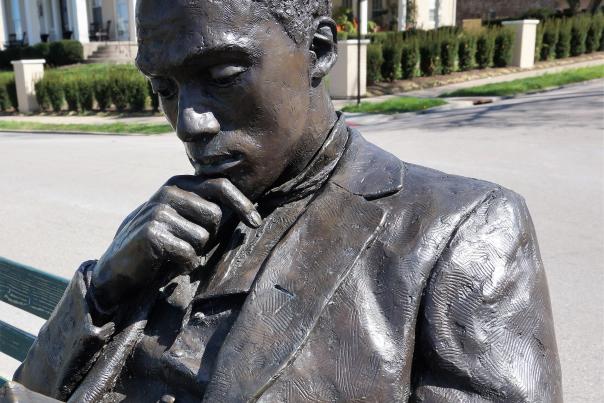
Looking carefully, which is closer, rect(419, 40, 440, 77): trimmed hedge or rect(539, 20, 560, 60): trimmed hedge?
rect(419, 40, 440, 77): trimmed hedge

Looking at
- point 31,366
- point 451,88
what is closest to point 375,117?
point 451,88

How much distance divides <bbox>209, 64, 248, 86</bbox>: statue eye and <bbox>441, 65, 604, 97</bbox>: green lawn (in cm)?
1596

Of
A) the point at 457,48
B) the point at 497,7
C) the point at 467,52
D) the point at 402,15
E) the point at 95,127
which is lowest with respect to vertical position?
the point at 95,127

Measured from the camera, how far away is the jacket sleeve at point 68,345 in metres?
1.79

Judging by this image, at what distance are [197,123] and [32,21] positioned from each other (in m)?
37.8

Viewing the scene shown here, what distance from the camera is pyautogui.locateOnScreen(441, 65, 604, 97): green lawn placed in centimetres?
1694

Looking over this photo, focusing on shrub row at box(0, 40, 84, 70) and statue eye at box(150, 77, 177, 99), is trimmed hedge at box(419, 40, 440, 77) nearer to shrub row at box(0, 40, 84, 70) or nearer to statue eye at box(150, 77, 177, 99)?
shrub row at box(0, 40, 84, 70)

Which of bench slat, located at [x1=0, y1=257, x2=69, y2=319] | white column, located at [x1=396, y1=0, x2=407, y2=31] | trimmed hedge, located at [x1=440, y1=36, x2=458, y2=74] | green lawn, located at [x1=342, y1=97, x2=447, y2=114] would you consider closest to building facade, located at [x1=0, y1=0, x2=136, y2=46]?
white column, located at [x1=396, y1=0, x2=407, y2=31]

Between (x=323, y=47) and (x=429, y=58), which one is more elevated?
(x=323, y=47)

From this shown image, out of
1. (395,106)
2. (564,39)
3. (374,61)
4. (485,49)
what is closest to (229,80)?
(395,106)

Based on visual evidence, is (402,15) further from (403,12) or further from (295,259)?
(295,259)

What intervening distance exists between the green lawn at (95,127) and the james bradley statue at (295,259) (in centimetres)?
1275

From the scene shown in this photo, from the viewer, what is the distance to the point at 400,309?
4.99ft

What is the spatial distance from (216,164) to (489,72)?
20.5m
